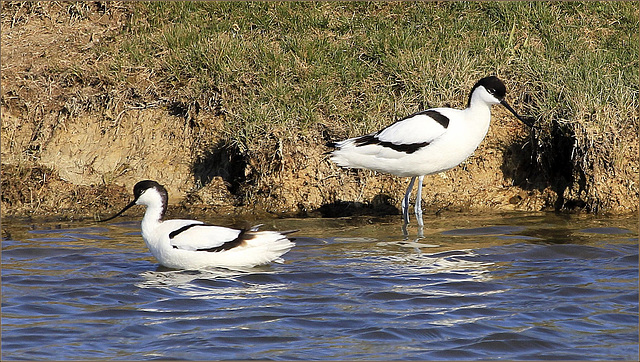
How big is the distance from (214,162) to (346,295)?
3.19m

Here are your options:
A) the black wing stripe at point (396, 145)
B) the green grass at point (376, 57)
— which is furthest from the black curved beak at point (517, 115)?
the black wing stripe at point (396, 145)

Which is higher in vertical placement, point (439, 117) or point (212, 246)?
point (439, 117)

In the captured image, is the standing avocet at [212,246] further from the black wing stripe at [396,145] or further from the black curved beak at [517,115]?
the black curved beak at [517,115]

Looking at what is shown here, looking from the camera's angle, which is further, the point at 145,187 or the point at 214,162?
the point at 214,162

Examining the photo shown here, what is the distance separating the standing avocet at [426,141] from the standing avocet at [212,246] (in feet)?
5.26

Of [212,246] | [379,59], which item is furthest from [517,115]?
[212,246]

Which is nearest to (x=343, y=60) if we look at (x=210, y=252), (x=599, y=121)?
(x=599, y=121)

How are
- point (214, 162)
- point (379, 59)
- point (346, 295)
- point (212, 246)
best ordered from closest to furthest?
point (346, 295)
point (212, 246)
point (214, 162)
point (379, 59)

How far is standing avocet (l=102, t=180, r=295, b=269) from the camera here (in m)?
7.00

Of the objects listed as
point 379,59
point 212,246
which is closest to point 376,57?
point 379,59

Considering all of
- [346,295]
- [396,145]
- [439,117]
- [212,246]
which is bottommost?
[346,295]

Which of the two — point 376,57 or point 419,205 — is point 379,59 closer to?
point 376,57

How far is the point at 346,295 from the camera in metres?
6.52

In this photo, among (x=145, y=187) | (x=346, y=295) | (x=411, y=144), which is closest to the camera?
(x=346, y=295)
